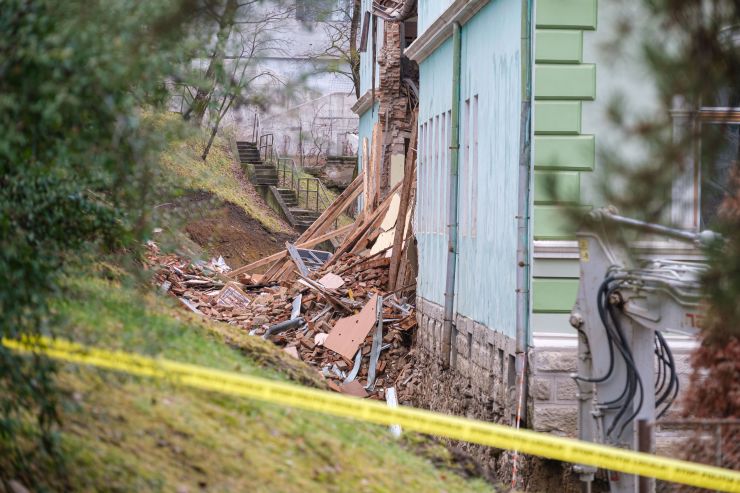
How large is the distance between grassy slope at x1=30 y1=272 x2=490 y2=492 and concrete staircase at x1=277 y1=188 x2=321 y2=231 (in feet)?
109

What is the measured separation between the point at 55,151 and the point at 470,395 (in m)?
10.6

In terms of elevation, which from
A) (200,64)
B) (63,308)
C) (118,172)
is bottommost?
(63,308)

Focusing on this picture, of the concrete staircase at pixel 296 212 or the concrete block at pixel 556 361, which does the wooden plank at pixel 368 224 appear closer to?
the concrete block at pixel 556 361

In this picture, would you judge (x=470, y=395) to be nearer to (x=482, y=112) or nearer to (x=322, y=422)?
(x=482, y=112)

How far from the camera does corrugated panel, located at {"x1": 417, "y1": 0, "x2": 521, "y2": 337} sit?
12.8 metres

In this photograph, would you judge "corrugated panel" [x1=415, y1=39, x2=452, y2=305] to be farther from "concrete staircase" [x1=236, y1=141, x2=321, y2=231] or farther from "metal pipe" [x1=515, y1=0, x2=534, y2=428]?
"concrete staircase" [x1=236, y1=141, x2=321, y2=231]

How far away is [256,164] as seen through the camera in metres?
46.1

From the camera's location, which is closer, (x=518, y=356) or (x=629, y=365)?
(x=629, y=365)

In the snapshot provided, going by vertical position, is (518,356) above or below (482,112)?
below

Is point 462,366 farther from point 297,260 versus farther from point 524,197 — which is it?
point 297,260

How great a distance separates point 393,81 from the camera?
28.7 metres

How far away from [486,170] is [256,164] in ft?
106

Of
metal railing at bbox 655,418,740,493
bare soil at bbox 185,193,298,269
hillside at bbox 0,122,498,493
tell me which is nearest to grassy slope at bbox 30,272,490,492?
hillside at bbox 0,122,498,493

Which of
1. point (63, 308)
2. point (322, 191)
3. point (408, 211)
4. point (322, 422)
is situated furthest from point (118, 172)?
point (322, 191)
